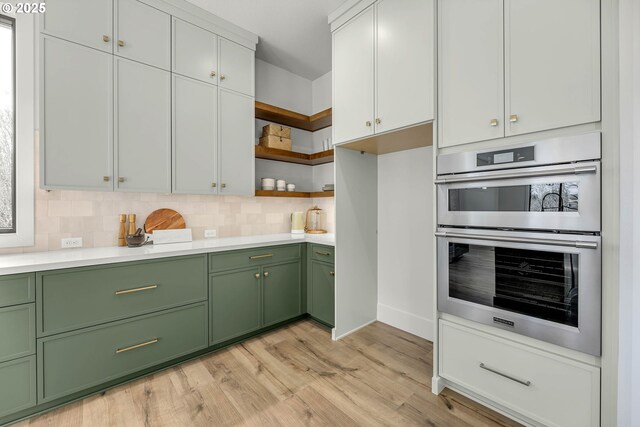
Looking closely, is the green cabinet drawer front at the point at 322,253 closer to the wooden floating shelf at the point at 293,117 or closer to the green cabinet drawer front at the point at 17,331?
the wooden floating shelf at the point at 293,117

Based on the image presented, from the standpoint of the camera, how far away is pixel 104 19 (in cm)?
→ 206

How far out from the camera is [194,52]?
248 cm

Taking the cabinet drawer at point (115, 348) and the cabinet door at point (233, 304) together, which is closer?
the cabinet drawer at point (115, 348)

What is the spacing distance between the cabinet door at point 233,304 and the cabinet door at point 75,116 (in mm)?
1148

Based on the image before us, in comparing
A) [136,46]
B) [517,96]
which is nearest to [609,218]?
[517,96]

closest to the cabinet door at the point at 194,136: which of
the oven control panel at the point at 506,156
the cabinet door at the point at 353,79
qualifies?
the cabinet door at the point at 353,79

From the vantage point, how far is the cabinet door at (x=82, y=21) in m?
1.89

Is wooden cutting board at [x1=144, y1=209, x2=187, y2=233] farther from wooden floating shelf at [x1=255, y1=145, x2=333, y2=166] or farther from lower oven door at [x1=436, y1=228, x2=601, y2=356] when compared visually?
lower oven door at [x1=436, y1=228, x2=601, y2=356]

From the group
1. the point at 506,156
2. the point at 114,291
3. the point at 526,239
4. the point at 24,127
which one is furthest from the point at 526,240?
the point at 24,127

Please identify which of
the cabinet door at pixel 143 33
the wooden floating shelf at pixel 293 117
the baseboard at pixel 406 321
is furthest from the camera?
the wooden floating shelf at pixel 293 117

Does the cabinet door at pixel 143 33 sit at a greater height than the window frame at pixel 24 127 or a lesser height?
greater

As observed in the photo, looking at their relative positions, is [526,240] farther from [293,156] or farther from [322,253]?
[293,156]

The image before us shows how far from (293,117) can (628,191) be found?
2.76m

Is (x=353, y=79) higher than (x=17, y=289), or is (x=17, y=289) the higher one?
(x=353, y=79)
